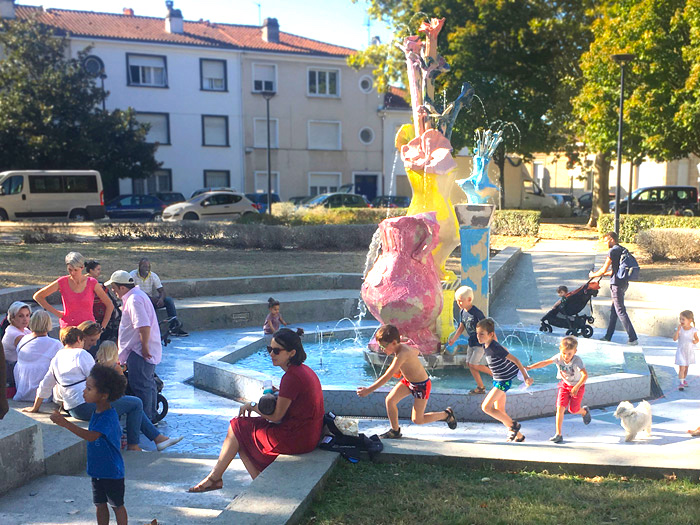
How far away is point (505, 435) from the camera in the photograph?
21.2ft

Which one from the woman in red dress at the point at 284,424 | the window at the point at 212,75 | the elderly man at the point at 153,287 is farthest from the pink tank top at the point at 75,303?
the window at the point at 212,75

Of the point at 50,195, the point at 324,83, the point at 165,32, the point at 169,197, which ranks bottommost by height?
the point at 169,197

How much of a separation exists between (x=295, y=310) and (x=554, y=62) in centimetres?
2121

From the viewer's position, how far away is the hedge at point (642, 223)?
19875 millimetres

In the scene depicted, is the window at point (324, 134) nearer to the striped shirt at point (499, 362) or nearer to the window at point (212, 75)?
the window at point (212, 75)

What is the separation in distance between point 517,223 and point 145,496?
21.7m

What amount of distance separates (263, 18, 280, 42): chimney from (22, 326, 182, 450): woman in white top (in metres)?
37.0

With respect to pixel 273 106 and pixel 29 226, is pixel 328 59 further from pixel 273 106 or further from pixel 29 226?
pixel 29 226

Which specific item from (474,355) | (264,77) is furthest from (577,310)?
(264,77)

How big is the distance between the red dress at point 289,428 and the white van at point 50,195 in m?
25.4

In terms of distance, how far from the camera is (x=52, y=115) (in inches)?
1207

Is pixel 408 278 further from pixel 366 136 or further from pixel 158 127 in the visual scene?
pixel 366 136

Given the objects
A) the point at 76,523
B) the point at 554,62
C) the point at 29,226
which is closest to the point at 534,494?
the point at 76,523

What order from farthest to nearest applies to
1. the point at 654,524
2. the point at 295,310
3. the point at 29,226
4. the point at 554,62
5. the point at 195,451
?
the point at 554,62
the point at 29,226
the point at 295,310
the point at 195,451
the point at 654,524
